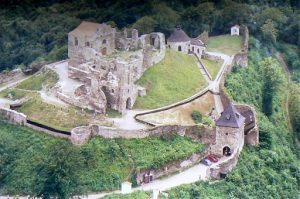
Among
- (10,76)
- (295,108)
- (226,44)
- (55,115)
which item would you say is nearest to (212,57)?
(226,44)

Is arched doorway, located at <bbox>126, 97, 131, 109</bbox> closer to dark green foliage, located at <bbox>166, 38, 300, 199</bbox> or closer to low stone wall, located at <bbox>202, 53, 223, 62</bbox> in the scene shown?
dark green foliage, located at <bbox>166, 38, 300, 199</bbox>

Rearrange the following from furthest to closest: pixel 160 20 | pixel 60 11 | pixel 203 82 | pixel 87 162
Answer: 1. pixel 60 11
2. pixel 160 20
3. pixel 203 82
4. pixel 87 162

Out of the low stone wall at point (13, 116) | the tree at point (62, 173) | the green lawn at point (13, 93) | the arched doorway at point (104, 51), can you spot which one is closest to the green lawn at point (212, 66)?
the arched doorway at point (104, 51)

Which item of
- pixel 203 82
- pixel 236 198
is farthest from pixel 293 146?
pixel 236 198

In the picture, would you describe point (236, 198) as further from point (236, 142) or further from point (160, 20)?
point (160, 20)

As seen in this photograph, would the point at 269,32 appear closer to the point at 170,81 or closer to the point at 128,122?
the point at 170,81

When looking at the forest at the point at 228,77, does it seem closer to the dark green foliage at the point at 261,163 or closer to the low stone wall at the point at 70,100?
the dark green foliage at the point at 261,163
